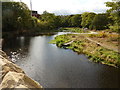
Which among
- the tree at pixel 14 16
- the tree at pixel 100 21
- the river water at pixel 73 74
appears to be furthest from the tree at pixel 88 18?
the river water at pixel 73 74

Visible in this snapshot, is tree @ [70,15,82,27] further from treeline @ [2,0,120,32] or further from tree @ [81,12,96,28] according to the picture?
tree @ [81,12,96,28]

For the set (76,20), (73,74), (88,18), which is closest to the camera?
(73,74)

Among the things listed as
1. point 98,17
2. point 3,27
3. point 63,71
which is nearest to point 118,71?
point 63,71

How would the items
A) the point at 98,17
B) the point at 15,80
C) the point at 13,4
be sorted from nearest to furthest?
the point at 15,80 → the point at 13,4 → the point at 98,17

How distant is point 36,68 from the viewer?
472 inches

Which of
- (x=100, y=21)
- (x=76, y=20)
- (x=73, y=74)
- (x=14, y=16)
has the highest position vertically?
(x=76, y=20)

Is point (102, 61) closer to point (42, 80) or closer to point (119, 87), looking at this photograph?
point (119, 87)

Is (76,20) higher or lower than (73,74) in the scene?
higher

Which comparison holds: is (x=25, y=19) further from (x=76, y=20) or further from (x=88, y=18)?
(x=76, y=20)

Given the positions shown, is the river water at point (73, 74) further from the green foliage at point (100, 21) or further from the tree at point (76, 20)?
the tree at point (76, 20)

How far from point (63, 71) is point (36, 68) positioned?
248 centimetres

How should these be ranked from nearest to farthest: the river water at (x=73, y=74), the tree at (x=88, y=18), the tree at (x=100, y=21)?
the river water at (x=73, y=74) → the tree at (x=100, y=21) → the tree at (x=88, y=18)

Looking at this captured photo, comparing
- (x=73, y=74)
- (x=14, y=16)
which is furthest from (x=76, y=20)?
(x=73, y=74)

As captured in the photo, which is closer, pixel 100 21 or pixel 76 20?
pixel 100 21
